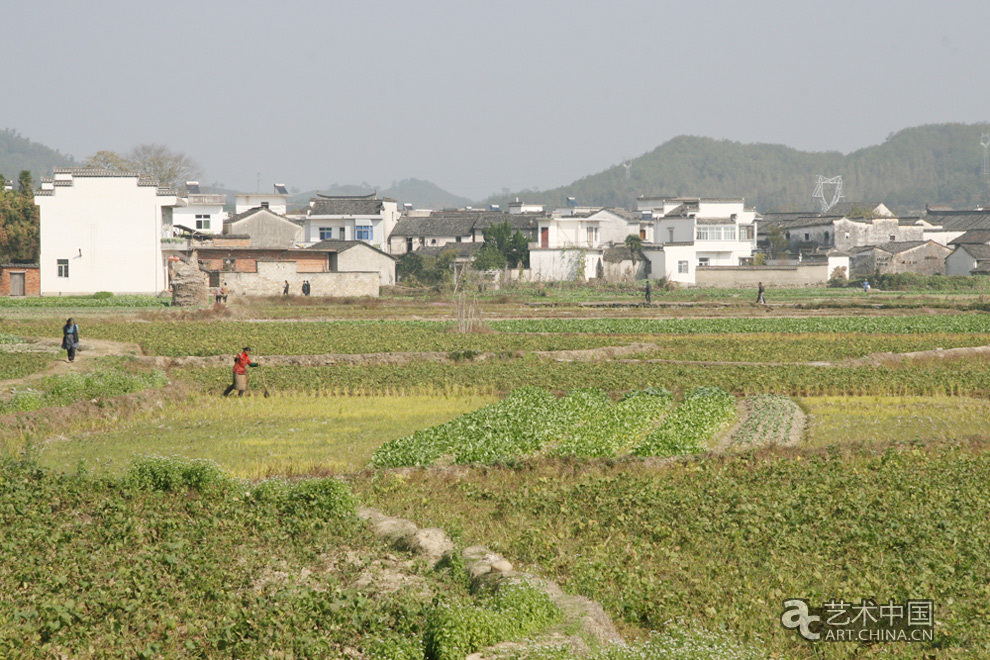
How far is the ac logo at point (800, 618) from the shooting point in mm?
9266

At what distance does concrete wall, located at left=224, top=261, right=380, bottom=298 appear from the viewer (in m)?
61.3

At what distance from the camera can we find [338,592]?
9.77 metres

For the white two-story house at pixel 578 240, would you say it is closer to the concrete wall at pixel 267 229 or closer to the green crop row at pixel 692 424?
the concrete wall at pixel 267 229

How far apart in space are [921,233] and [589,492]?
107 meters

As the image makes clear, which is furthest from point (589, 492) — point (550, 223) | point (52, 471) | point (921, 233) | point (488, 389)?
point (921, 233)

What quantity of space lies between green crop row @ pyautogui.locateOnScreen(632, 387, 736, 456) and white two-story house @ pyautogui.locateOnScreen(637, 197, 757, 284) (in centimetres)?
6379

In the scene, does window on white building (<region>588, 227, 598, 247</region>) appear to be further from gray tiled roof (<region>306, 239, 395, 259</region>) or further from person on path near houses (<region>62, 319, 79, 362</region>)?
person on path near houses (<region>62, 319, 79, 362</region>)

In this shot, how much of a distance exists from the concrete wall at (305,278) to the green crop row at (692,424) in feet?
136

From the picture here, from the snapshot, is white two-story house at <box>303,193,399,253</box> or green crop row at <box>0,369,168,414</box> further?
white two-story house at <box>303,193,399,253</box>

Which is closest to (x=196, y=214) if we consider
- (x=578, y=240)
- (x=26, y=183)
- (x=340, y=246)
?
(x=26, y=183)

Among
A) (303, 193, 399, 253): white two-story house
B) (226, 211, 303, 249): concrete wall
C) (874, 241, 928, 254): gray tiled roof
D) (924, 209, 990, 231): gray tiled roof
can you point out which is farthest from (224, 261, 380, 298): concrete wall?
(924, 209, 990, 231): gray tiled roof

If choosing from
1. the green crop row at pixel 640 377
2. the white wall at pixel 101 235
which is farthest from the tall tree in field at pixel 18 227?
the green crop row at pixel 640 377

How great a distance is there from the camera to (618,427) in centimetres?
1912

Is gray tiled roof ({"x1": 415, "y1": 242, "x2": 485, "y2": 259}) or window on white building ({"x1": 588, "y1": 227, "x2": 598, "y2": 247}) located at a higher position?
window on white building ({"x1": 588, "y1": 227, "x2": 598, "y2": 247})
